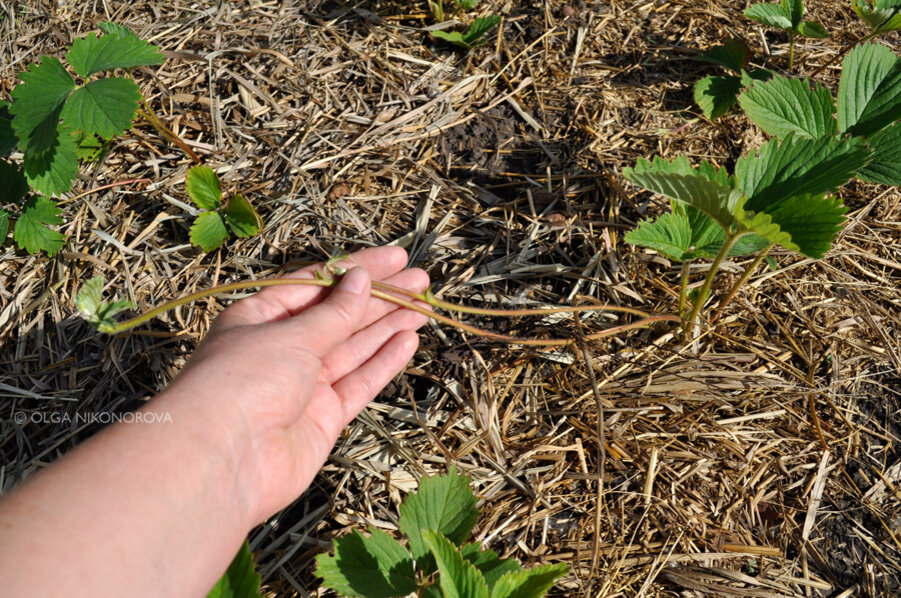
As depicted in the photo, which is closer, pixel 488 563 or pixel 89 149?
pixel 488 563

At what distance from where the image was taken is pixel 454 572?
1.30 m

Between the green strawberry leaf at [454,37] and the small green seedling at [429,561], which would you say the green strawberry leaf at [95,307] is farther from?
the green strawberry leaf at [454,37]

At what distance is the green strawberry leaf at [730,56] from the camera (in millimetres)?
2398

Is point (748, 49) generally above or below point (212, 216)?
below

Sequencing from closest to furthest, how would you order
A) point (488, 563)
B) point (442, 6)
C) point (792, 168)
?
point (488, 563) → point (792, 168) → point (442, 6)

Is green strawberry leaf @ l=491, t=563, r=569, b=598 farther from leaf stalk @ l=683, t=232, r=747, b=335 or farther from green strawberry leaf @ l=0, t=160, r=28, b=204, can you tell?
green strawberry leaf @ l=0, t=160, r=28, b=204

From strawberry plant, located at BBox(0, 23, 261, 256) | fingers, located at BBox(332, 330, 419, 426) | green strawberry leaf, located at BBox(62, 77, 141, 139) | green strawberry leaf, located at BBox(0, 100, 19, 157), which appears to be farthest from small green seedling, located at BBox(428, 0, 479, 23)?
green strawberry leaf, located at BBox(0, 100, 19, 157)

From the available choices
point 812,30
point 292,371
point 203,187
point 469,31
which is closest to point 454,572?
point 292,371

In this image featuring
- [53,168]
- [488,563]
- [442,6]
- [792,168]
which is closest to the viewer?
[488,563]

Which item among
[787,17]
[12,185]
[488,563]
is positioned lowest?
[488,563]

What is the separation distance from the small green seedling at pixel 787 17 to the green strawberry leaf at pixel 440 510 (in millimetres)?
1939

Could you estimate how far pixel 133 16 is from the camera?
2682mm

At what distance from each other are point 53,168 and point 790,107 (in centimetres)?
234

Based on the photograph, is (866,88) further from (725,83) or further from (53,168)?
(53,168)
